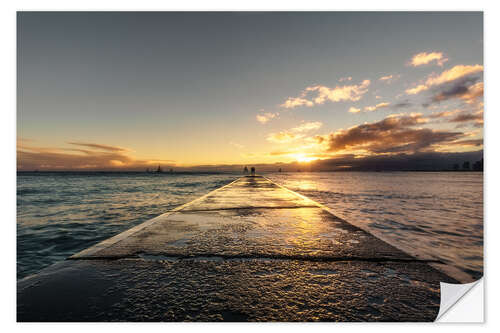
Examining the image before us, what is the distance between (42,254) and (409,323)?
258 inches

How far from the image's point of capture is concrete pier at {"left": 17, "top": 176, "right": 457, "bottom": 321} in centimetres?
183

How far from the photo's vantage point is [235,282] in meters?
2.22

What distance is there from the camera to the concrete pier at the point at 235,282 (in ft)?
6.00
